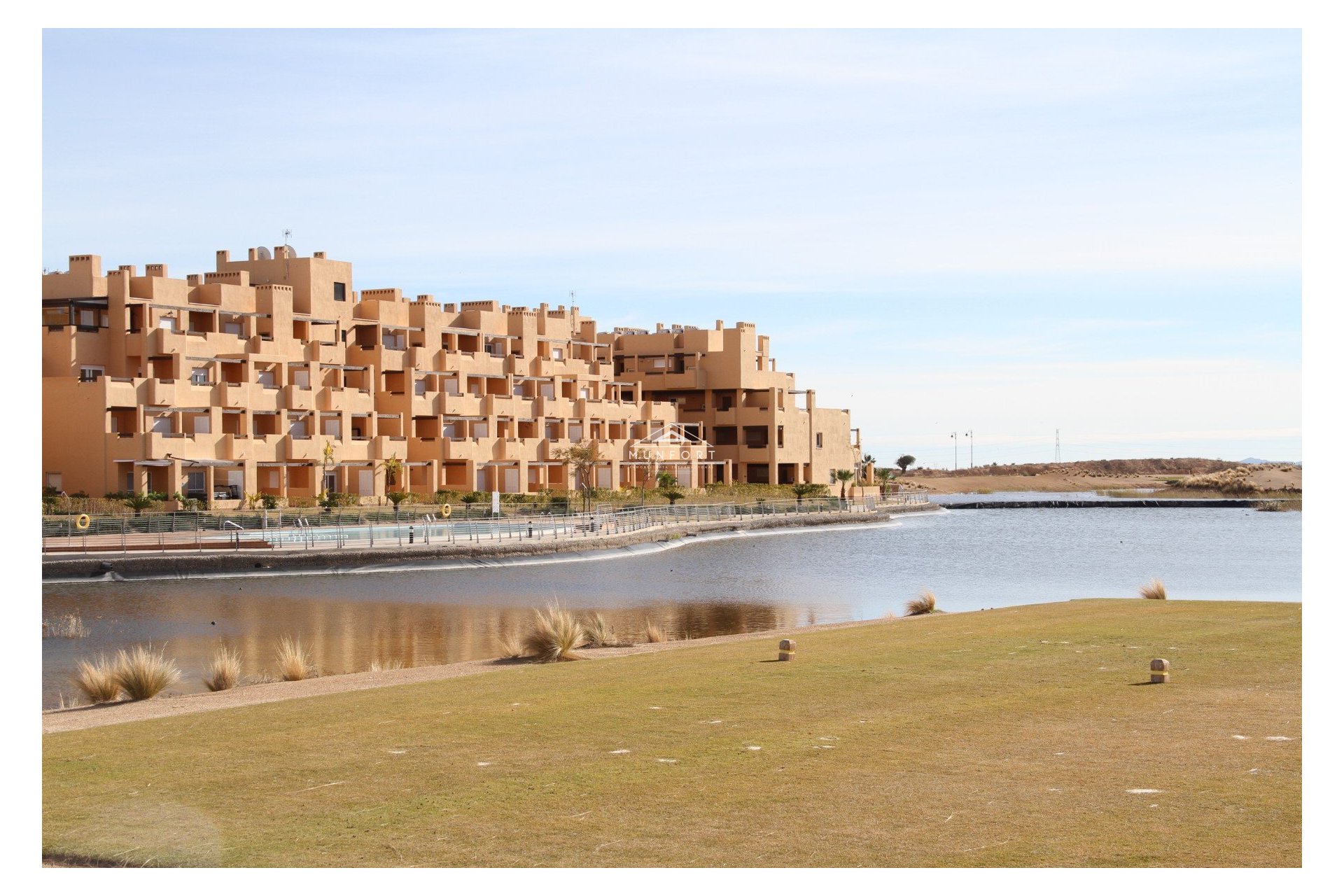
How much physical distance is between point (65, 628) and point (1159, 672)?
964 inches

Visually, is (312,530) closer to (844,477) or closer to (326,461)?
(326,461)

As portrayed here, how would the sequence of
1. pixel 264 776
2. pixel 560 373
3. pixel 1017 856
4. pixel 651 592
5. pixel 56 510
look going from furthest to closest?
pixel 560 373, pixel 56 510, pixel 651 592, pixel 264 776, pixel 1017 856

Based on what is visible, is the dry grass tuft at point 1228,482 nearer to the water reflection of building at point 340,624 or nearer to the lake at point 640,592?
the lake at point 640,592

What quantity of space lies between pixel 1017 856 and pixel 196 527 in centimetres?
4794

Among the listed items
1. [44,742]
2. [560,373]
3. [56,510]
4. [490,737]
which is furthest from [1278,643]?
[560,373]

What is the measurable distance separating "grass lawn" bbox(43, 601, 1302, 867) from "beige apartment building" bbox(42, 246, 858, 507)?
178 feet

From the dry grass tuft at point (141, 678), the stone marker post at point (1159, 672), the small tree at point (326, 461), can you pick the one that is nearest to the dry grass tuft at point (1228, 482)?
the small tree at point (326, 461)

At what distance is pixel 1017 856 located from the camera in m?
7.80

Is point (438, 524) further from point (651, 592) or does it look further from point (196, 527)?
point (651, 592)

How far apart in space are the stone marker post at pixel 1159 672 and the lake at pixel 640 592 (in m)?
13.1

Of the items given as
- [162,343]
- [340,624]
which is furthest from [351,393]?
[340,624]

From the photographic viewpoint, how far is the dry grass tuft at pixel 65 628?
2962 cm

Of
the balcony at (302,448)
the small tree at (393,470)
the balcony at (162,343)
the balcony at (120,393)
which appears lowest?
the small tree at (393,470)

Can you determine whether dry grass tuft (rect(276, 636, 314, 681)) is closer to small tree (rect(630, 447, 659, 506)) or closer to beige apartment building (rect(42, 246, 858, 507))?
beige apartment building (rect(42, 246, 858, 507))
